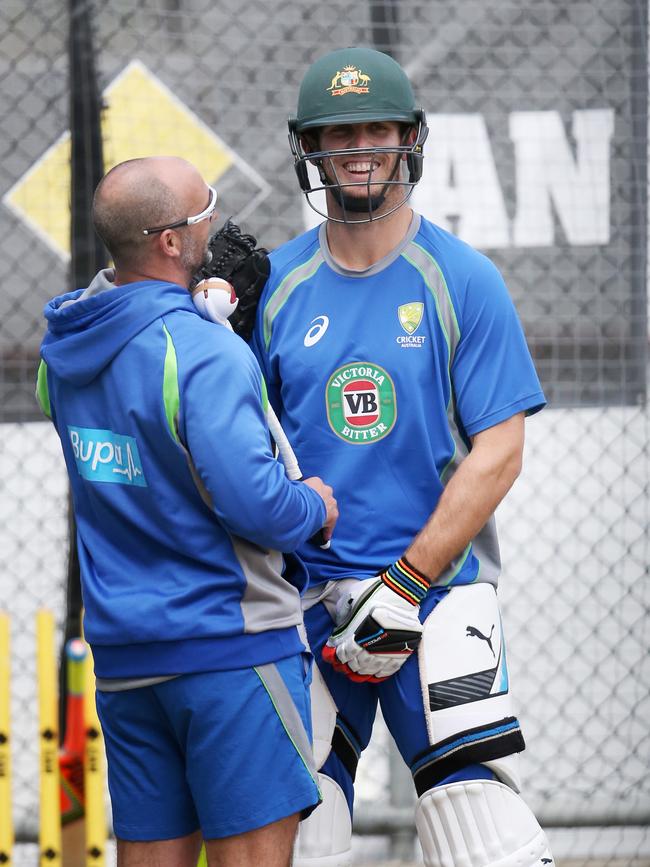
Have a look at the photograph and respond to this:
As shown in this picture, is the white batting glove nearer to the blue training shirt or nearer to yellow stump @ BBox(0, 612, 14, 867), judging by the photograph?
the blue training shirt

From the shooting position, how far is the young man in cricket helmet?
2.38 meters

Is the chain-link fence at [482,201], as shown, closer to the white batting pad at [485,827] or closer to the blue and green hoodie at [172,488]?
the white batting pad at [485,827]

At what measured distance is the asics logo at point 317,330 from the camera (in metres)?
2.48

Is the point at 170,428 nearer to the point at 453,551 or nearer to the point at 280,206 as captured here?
the point at 453,551

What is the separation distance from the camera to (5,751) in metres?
3.29

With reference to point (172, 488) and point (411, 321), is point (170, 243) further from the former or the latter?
point (411, 321)

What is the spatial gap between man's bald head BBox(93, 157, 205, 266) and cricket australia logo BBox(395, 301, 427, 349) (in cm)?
51

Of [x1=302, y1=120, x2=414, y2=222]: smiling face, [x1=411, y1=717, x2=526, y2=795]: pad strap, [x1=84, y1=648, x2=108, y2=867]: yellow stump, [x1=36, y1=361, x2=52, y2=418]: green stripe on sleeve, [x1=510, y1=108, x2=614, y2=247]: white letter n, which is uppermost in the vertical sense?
[x1=510, y1=108, x2=614, y2=247]: white letter n

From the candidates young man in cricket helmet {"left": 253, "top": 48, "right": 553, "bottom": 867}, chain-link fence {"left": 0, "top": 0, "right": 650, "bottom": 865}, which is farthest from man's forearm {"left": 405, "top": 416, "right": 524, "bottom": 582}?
chain-link fence {"left": 0, "top": 0, "right": 650, "bottom": 865}

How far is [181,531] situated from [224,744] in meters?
0.36

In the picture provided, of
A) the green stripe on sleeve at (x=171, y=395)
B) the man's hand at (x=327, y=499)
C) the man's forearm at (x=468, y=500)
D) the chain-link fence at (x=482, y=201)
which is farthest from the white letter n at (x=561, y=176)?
the green stripe on sleeve at (x=171, y=395)

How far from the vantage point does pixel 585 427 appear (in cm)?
379

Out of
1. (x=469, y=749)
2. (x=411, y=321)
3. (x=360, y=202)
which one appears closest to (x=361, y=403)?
(x=411, y=321)

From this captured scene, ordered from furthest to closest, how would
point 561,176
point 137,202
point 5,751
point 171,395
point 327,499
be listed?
point 561,176 < point 5,751 < point 327,499 < point 137,202 < point 171,395
